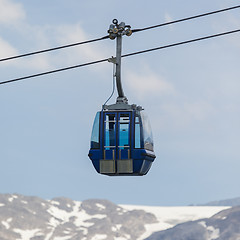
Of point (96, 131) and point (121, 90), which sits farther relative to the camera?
point (96, 131)

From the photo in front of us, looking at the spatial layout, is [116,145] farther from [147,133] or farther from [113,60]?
[113,60]

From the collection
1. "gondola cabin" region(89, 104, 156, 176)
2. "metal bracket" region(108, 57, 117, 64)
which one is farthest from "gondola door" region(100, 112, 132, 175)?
"metal bracket" region(108, 57, 117, 64)

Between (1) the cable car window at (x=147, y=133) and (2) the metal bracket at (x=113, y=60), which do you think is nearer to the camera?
(2) the metal bracket at (x=113, y=60)

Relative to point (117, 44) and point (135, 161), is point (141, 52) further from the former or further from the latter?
point (135, 161)

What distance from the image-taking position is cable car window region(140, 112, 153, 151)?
34906 mm

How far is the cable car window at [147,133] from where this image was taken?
34906 millimetres

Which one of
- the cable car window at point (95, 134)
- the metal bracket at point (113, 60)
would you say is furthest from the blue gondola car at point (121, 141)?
the metal bracket at point (113, 60)

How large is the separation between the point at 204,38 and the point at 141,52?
2.84 meters

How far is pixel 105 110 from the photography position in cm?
3522

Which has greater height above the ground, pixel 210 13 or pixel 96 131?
pixel 210 13

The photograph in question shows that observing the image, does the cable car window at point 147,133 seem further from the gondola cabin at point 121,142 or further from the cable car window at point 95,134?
the cable car window at point 95,134

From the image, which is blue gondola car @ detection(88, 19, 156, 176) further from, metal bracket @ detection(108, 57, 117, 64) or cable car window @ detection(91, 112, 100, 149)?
metal bracket @ detection(108, 57, 117, 64)

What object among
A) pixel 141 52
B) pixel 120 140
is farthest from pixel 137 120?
pixel 141 52

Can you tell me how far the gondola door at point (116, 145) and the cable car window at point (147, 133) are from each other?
802 millimetres
